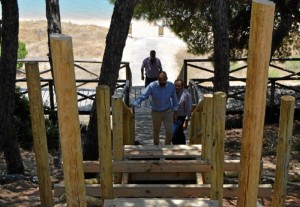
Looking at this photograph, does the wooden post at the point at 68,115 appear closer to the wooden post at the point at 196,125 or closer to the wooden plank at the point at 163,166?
the wooden plank at the point at 163,166

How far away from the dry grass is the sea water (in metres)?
14.2

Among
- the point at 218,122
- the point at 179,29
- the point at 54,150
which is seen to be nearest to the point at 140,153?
the point at 218,122

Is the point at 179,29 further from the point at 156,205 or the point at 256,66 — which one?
the point at 256,66

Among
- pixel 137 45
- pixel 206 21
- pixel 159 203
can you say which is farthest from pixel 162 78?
pixel 137 45

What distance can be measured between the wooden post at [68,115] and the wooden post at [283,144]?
56.9 inches

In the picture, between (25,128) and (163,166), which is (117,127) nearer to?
(163,166)

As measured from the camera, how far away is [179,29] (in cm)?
1318

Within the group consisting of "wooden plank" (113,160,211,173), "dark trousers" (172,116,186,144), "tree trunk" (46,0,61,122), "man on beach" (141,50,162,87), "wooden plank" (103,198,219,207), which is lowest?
"dark trousers" (172,116,186,144)

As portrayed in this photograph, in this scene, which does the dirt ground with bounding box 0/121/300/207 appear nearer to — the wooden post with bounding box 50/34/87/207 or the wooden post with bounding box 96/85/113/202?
the wooden post with bounding box 96/85/113/202

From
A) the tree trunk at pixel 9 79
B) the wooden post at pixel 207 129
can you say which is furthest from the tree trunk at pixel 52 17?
the wooden post at pixel 207 129

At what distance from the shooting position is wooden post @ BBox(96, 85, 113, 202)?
3.45 metres

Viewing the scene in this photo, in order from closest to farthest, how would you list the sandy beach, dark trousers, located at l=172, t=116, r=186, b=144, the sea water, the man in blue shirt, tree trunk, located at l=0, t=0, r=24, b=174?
tree trunk, located at l=0, t=0, r=24, b=174 < the man in blue shirt < dark trousers, located at l=172, t=116, r=186, b=144 < the sandy beach < the sea water

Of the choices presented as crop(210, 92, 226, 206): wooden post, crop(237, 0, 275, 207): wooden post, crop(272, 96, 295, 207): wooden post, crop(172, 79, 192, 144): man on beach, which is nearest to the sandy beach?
crop(172, 79, 192, 144): man on beach

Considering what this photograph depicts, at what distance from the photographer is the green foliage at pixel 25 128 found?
1010 cm
